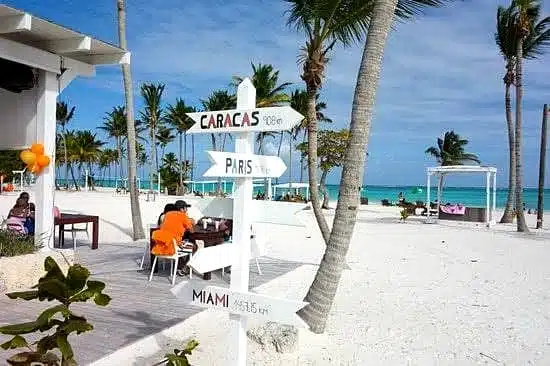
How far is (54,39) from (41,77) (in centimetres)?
51

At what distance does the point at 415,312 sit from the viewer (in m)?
5.77

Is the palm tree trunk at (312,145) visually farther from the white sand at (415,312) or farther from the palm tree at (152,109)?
the palm tree at (152,109)

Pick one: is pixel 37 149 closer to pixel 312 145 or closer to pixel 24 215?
pixel 24 215

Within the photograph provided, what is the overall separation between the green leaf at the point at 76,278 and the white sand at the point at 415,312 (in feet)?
7.06

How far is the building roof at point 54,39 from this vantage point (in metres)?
5.24

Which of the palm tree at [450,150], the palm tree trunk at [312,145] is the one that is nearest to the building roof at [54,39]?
the palm tree trunk at [312,145]

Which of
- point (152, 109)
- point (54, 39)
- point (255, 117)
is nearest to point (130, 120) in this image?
point (54, 39)

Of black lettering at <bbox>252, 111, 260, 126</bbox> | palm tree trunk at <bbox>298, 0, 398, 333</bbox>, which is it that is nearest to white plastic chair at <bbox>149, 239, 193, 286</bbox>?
palm tree trunk at <bbox>298, 0, 398, 333</bbox>

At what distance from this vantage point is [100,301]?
78.3 inches

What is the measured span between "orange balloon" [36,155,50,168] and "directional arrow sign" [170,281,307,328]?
3777mm

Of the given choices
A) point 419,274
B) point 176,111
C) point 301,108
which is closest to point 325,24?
point 419,274

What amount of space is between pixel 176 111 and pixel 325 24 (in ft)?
113

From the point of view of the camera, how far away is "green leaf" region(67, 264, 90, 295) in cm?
194

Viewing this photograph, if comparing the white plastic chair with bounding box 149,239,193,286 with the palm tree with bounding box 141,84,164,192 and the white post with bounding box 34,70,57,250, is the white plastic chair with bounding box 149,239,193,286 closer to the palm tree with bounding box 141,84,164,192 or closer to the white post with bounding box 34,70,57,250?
the white post with bounding box 34,70,57,250
